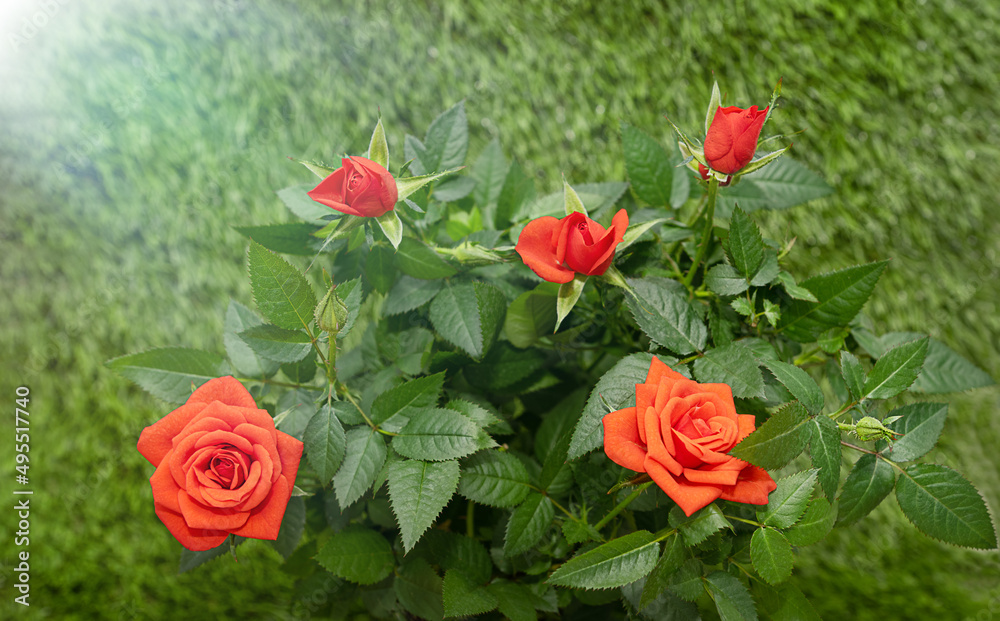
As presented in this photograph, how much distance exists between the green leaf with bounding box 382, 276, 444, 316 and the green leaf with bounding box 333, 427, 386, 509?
122 mm

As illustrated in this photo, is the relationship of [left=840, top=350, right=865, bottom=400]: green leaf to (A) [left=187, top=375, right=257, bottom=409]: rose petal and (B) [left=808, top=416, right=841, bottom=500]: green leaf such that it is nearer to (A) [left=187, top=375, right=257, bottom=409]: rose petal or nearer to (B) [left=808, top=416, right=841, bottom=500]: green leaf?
(B) [left=808, top=416, right=841, bottom=500]: green leaf

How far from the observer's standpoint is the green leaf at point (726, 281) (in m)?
0.46

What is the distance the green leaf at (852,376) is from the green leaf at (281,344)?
435 millimetres

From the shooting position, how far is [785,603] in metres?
0.43

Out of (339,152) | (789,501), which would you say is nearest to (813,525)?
(789,501)

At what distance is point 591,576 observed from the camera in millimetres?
391

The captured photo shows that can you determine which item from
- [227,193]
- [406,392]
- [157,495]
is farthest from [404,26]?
[157,495]

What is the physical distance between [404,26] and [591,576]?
0.86 meters

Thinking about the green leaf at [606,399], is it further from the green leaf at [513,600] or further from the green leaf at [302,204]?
the green leaf at [302,204]

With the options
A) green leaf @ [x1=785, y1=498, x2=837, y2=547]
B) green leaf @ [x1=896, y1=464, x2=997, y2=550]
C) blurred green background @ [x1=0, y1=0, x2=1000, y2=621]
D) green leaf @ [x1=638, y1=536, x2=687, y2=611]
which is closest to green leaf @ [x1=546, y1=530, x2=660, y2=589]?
green leaf @ [x1=638, y1=536, x2=687, y2=611]

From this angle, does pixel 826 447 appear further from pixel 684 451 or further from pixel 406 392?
pixel 406 392

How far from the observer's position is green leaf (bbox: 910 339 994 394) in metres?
0.52

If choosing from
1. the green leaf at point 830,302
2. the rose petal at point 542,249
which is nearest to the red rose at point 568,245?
the rose petal at point 542,249

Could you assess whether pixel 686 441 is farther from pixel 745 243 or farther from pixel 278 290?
pixel 278 290
